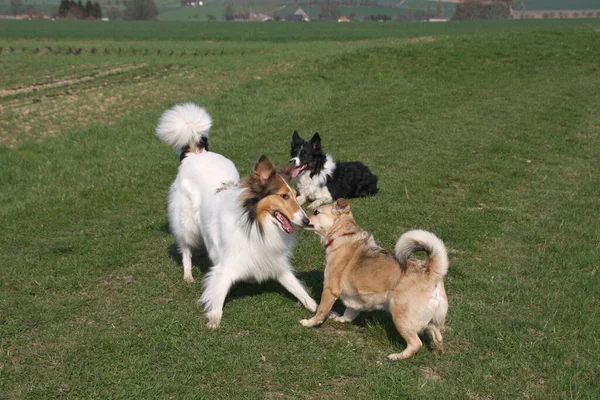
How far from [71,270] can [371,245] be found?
3815 mm

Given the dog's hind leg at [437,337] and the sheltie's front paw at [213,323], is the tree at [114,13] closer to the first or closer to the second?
the sheltie's front paw at [213,323]

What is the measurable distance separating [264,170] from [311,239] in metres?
2.46

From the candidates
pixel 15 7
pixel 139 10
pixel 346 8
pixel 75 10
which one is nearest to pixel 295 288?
pixel 75 10

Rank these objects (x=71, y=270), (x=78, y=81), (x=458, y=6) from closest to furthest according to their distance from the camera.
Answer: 1. (x=71, y=270)
2. (x=78, y=81)
3. (x=458, y=6)

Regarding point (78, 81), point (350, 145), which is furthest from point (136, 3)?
point (350, 145)

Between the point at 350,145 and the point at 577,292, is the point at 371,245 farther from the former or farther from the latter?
the point at 350,145

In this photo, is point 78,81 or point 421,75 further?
point 78,81

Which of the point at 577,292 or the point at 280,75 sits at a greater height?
the point at 280,75

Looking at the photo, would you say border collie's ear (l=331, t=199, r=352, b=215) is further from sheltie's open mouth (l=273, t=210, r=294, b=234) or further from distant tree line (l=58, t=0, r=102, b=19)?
distant tree line (l=58, t=0, r=102, b=19)

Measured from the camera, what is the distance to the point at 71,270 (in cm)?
695

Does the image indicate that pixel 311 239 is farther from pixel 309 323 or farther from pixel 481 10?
pixel 481 10

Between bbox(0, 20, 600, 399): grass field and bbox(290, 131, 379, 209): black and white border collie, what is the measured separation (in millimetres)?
467

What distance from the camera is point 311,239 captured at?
784cm

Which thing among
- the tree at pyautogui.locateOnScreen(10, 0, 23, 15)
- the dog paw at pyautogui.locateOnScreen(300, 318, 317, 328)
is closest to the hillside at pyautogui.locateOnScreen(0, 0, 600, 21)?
the tree at pyautogui.locateOnScreen(10, 0, 23, 15)
